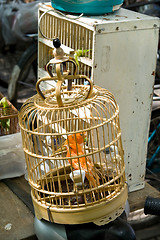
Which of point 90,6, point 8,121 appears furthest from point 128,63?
point 8,121

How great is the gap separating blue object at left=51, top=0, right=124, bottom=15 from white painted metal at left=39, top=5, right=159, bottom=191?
0.14 feet

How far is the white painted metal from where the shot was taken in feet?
7.51

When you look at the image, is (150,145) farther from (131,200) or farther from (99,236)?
(99,236)

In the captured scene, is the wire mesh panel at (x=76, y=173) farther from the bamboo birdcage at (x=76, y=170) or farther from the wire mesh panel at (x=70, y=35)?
the wire mesh panel at (x=70, y=35)

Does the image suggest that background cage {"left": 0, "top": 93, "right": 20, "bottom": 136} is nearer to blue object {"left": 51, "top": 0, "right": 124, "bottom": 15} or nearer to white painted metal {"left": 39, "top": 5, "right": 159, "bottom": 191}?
white painted metal {"left": 39, "top": 5, "right": 159, "bottom": 191}

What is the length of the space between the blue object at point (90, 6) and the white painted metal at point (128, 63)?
0.04 metres

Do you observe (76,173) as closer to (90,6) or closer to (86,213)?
(86,213)

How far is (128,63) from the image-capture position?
242 cm

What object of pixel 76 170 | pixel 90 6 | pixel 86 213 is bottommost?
pixel 86 213

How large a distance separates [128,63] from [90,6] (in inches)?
16.6

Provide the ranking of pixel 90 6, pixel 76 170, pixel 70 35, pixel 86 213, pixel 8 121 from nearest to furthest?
pixel 86 213, pixel 76 170, pixel 90 6, pixel 70 35, pixel 8 121

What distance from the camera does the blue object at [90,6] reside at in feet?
7.74

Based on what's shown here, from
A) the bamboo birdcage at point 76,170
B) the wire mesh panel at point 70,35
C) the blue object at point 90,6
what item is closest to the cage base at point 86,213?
the bamboo birdcage at point 76,170

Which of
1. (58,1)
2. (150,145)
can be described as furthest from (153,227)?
(58,1)
